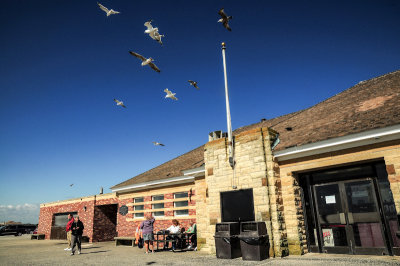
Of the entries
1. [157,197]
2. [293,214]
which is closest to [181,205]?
[157,197]

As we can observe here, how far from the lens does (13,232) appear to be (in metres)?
37.1

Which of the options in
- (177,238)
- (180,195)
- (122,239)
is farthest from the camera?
(122,239)

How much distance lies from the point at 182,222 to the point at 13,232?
3556 centimetres

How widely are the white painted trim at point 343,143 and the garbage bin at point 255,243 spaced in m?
2.54

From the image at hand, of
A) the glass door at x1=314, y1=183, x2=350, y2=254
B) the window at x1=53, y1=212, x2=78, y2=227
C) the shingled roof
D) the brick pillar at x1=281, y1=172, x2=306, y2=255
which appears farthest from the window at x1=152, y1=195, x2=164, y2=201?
the window at x1=53, y1=212, x2=78, y2=227

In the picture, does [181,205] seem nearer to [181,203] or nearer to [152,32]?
[181,203]

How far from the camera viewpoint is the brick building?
784 centimetres

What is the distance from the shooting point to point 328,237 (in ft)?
28.9

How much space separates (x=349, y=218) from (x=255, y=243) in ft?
10.2

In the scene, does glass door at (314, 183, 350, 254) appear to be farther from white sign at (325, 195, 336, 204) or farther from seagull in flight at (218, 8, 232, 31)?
seagull in flight at (218, 8, 232, 31)

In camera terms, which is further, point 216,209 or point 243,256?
point 216,209

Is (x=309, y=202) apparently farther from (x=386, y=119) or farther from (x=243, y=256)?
(x=386, y=119)

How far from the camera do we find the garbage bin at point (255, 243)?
26.7 ft

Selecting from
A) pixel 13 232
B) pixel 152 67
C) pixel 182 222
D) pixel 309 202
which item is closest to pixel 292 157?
pixel 309 202
